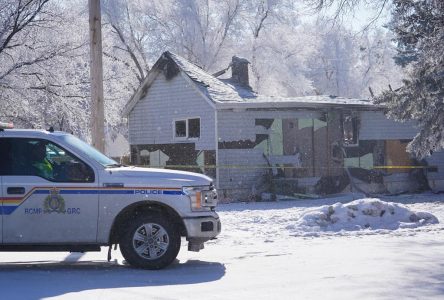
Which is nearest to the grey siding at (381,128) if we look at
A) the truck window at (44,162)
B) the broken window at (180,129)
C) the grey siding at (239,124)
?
the grey siding at (239,124)

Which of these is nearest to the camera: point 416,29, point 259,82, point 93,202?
point 93,202

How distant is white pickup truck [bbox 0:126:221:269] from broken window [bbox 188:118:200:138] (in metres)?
14.7

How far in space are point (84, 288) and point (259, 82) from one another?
4100cm

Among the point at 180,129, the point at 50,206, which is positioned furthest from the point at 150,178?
the point at 180,129

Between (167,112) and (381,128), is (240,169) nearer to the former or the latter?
(167,112)

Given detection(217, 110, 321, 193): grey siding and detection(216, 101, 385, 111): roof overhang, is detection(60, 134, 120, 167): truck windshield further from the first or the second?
detection(217, 110, 321, 193): grey siding

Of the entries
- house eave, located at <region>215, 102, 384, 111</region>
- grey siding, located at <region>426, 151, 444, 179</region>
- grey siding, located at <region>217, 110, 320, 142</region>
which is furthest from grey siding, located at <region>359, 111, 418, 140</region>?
grey siding, located at <region>217, 110, 320, 142</region>

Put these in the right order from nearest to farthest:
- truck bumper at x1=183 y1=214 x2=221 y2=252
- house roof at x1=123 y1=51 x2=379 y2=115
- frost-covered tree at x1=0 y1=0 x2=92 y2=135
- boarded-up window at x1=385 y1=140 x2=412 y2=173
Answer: truck bumper at x1=183 y1=214 x2=221 y2=252
frost-covered tree at x1=0 y1=0 x2=92 y2=135
house roof at x1=123 y1=51 x2=379 y2=115
boarded-up window at x1=385 y1=140 x2=412 y2=173

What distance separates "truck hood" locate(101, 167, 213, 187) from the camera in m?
9.71

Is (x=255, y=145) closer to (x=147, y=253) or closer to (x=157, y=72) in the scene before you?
(x=157, y=72)

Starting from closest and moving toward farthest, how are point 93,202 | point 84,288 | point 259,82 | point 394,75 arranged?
point 84,288
point 93,202
point 259,82
point 394,75

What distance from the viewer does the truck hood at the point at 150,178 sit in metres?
9.71

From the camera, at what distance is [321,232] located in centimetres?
1402

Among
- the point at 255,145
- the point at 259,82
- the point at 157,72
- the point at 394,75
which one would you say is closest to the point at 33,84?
the point at 157,72
